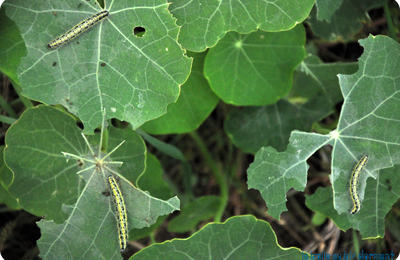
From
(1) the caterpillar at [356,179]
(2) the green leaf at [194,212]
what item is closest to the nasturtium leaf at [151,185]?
(2) the green leaf at [194,212]

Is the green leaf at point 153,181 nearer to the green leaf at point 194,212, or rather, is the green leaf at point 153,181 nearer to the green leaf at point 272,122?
the green leaf at point 194,212

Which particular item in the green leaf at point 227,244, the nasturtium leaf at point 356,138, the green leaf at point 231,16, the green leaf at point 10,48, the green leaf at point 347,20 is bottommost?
the green leaf at point 227,244

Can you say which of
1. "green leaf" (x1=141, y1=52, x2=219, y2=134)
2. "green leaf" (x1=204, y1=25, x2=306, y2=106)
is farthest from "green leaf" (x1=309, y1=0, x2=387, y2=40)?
"green leaf" (x1=141, y1=52, x2=219, y2=134)

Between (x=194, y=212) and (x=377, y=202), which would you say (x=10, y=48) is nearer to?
(x=194, y=212)

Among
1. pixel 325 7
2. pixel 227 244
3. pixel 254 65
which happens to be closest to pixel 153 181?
pixel 227 244

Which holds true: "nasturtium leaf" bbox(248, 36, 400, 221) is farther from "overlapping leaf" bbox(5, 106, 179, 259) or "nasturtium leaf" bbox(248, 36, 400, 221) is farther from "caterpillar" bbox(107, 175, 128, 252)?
"caterpillar" bbox(107, 175, 128, 252)

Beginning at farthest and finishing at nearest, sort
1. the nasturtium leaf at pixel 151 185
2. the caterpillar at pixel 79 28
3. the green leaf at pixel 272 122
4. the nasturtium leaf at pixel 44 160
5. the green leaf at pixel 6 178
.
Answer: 1. the green leaf at pixel 272 122
2. the nasturtium leaf at pixel 151 185
3. the green leaf at pixel 6 178
4. the nasturtium leaf at pixel 44 160
5. the caterpillar at pixel 79 28
